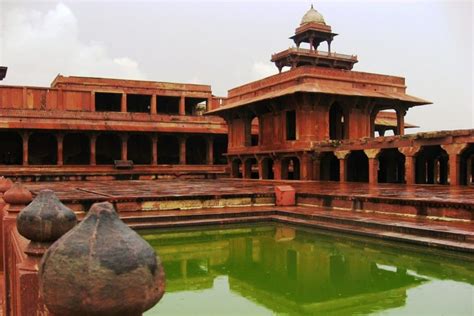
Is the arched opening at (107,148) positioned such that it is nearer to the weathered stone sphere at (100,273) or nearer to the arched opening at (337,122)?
the arched opening at (337,122)

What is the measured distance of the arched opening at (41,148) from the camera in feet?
98.2

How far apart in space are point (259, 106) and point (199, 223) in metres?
13.8

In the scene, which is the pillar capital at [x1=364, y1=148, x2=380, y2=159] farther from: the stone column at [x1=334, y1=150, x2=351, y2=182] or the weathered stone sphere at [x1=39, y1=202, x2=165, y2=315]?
the weathered stone sphere at [x1=39, y1=202, x2=165, y2=315]

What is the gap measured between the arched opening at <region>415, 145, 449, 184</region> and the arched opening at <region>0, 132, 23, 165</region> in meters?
22.3

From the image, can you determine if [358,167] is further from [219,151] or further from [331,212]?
[219,151]

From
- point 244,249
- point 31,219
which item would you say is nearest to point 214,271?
point 244,249

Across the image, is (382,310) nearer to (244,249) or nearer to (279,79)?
(244,249)

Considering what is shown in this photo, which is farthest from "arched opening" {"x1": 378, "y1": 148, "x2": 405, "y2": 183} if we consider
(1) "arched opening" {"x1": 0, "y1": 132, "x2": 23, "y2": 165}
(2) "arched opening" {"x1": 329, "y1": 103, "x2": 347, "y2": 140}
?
(1) "arched opening" {"x1": 0, "y1": 132, "x2": 23, "y2": 165}

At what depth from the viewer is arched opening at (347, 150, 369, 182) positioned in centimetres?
2184

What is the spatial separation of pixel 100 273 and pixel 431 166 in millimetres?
22511

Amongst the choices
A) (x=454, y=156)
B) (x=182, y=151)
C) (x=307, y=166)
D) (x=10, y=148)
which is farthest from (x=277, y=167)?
(x=10, y=148)

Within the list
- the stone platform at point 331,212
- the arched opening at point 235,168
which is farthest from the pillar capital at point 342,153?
the arched opening at point 235,168

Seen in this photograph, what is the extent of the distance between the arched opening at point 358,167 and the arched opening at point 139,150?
50.9 feet

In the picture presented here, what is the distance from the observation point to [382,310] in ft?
16.6
